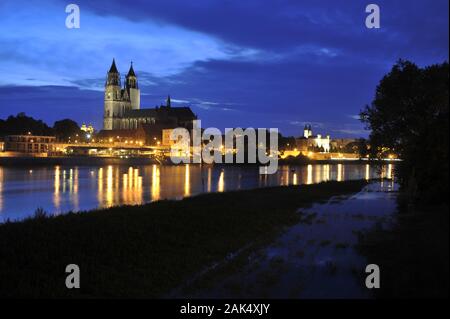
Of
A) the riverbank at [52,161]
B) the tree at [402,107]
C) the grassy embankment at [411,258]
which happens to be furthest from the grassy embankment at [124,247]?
the riverbank at [52,161]

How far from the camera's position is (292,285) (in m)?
13.2

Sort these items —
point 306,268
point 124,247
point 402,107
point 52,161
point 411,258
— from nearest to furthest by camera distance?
point 411,258 < point 306,268 < point 124,247 < point 402,107 < point 52,161

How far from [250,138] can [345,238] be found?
481 feet

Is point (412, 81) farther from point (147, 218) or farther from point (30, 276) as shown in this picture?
point (30, 276)

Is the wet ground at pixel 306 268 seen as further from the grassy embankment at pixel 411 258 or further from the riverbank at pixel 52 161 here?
the riverbank at pixel 52 161

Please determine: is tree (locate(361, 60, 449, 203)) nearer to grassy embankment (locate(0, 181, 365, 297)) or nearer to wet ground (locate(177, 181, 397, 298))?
wet ground (locate(177, 181, 397, 298))

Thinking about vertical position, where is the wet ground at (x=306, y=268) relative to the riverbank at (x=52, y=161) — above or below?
below

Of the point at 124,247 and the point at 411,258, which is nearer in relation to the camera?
the point at 411,258

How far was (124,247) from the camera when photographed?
17375mm

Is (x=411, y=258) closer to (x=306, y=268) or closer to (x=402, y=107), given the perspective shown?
(x=306, y=268)

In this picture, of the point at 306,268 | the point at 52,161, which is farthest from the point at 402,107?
the point at 52,161

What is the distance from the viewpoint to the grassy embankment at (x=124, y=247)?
13.4 metres

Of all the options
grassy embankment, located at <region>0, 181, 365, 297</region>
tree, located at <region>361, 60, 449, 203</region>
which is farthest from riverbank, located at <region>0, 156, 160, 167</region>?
grassy embankment, located at <region>0, 181, 365, 297</region>
